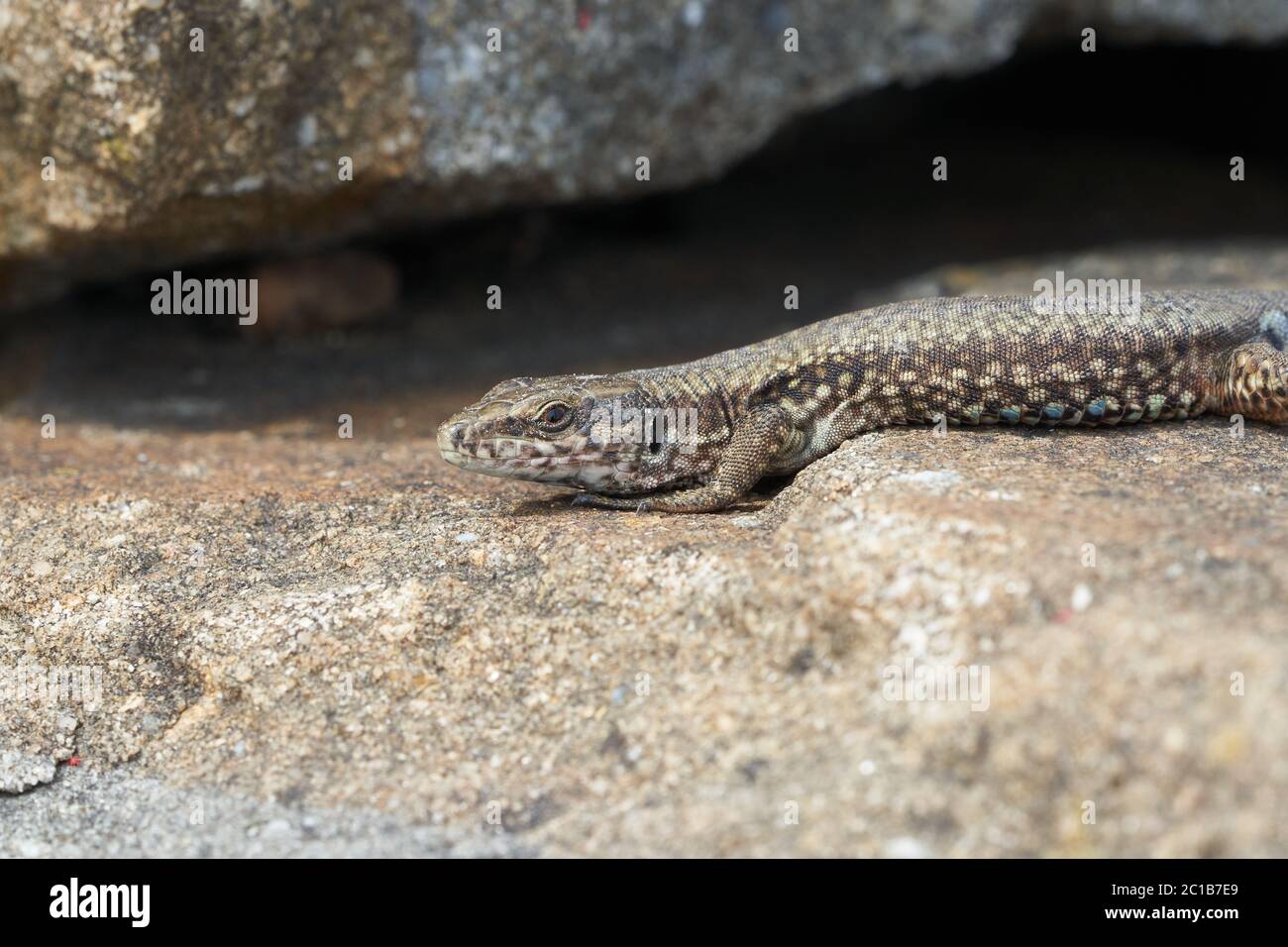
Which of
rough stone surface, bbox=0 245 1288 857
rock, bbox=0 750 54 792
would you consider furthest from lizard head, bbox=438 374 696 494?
rock, bbox=0 750 54 792

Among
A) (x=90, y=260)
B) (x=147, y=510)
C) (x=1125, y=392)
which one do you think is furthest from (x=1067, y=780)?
(x=90, y=260)

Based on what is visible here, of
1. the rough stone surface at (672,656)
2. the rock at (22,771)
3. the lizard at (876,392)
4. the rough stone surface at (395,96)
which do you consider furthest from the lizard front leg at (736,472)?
the rough stone surface at (395,96)

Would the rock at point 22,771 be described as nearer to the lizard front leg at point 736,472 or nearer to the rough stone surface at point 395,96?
the lizard front leg at point 736,472

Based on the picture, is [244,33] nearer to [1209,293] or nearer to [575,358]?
[575,358]

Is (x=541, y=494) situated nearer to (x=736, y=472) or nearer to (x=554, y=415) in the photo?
(x=554, y=415)

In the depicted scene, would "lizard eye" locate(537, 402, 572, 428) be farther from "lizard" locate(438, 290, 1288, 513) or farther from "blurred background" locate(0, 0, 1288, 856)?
"blurred background" locate(0, 0, 1288, 856)

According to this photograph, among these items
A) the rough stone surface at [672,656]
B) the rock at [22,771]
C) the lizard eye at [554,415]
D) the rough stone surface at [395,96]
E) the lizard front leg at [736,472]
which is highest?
the rough stone surface at [395,96]
